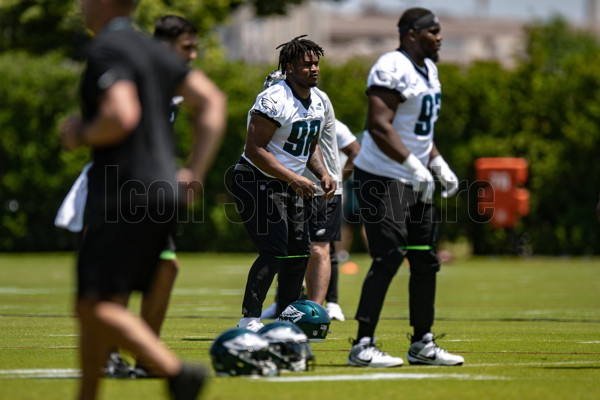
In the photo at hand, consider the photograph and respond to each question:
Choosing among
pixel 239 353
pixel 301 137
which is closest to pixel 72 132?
pixel 239 353

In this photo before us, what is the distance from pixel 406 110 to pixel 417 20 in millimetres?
585

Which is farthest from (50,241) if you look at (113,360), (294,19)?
(294,19)

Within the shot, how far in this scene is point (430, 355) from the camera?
6.79 metres

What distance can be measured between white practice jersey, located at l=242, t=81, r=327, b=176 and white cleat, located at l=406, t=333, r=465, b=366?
6.49ft

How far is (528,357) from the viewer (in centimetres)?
724

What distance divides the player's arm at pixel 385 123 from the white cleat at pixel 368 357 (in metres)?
1.12

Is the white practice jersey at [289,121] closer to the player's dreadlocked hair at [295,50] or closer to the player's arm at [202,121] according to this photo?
the player's dreadlocked hair at [295,50]

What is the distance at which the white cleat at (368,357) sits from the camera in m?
6.54

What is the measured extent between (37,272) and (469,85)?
36.9 feet

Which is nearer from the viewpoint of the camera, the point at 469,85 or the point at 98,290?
the point at 98,290

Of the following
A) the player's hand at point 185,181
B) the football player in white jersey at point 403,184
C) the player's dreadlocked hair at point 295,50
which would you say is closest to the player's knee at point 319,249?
the player's dreadlocked hair at point 295,50

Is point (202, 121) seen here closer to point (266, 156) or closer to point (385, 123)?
point (385, 123)

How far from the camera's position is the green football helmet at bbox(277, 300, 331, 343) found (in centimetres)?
805

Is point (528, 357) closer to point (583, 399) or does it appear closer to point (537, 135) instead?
point (583, 399)
